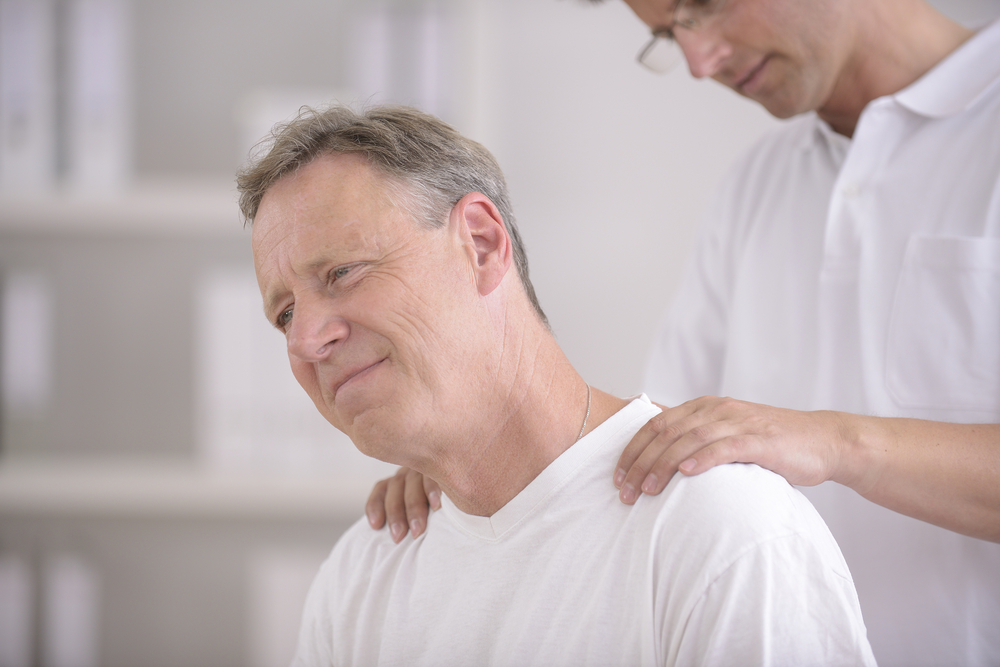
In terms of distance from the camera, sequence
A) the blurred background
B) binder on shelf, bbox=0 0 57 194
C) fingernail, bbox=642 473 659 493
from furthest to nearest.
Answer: the blurred background → binder on shelf, bbox=0 0 57 194 → fingernail, bbox=642 473 659 493

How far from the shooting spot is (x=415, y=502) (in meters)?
1.16

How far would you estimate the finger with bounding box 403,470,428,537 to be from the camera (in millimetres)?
1142

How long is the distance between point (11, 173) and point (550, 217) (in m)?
1.39

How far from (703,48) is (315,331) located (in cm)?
79

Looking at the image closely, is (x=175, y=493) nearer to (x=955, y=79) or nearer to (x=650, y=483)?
(x=650, y=483)

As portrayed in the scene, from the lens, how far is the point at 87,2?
6.39 ft

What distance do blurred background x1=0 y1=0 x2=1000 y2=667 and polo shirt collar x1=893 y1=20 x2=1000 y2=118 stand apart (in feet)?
3.19

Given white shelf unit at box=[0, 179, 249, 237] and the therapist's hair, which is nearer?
the therapist's hair

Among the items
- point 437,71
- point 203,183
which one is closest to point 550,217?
point 437,71

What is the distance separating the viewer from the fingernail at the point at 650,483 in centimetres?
92

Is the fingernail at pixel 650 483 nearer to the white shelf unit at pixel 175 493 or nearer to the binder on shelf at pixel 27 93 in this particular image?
the white shelf unit at pixel 175 493

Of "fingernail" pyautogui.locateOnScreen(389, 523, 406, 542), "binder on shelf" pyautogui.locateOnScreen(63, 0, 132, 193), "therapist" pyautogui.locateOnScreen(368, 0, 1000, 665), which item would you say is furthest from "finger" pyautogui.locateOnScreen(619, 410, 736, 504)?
"binder on shelf" pyautogui.locateOnScreen(63, 0, 132, 193)

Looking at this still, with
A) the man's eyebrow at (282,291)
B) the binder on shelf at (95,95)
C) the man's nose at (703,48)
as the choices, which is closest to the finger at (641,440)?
the man's eyebrow at (282,291)

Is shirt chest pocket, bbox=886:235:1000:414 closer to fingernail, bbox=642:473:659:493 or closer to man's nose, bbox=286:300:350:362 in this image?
fingernail, bbox=642:473:659:493
